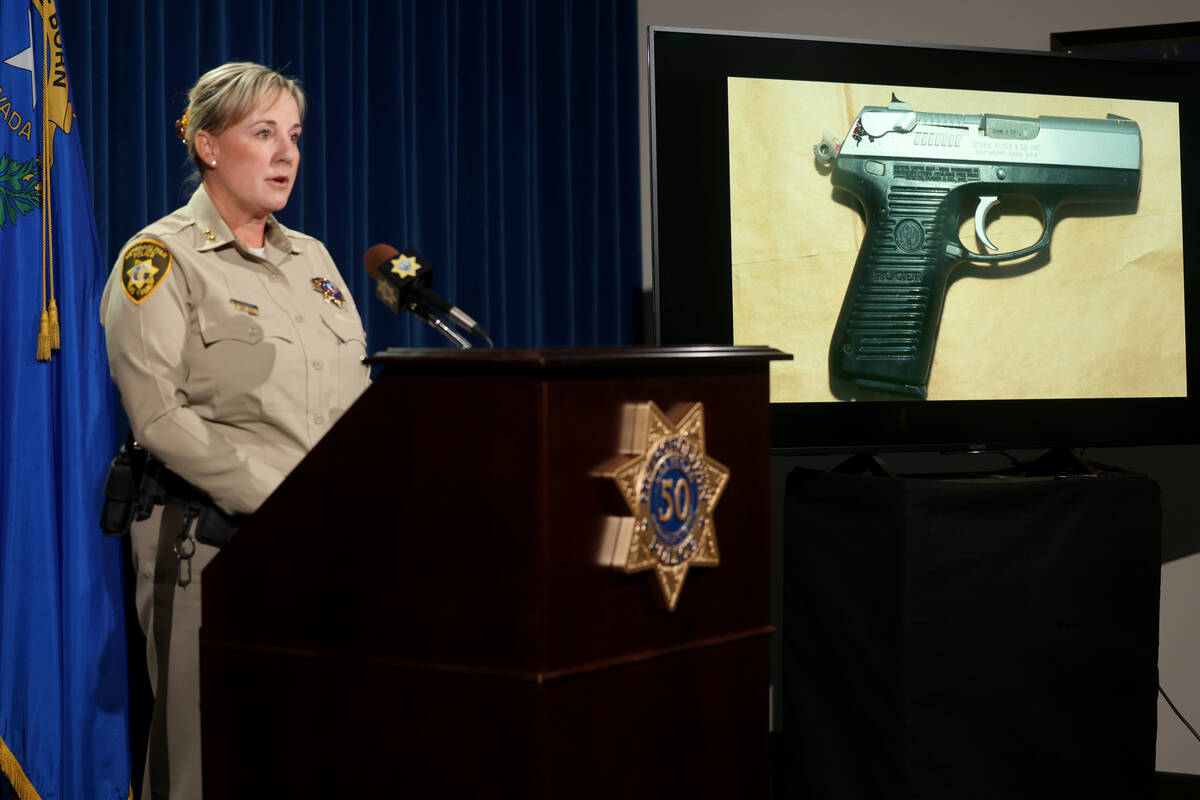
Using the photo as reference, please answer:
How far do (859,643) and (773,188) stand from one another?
37.8 inches

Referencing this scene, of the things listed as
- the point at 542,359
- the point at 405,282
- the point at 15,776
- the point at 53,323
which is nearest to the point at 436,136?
the point at 53,323

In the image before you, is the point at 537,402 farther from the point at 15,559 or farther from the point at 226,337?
the point at 15,559

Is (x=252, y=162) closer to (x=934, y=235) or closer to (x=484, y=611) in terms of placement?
(x=484, y=611)

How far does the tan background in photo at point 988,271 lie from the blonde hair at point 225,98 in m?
0.97

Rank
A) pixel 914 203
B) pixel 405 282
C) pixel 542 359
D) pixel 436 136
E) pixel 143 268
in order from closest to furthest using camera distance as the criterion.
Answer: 1. pixel 542 359
2. pixel 405 282
3. pixel 143 268
4. pixel 914 203
5. pixel 436 136

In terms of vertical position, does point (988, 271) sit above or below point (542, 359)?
above

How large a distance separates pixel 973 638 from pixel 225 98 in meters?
1.73

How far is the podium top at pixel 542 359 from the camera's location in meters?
1.12

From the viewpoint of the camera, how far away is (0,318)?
208cm

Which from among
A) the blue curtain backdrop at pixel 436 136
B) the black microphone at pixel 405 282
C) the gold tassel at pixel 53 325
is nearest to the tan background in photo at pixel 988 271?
the blue curtain backdrop at pixel 436 136

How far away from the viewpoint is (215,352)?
70.4 inches

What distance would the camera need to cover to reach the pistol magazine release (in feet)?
8.21

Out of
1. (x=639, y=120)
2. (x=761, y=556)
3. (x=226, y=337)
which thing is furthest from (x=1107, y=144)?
(x=226, y=337)

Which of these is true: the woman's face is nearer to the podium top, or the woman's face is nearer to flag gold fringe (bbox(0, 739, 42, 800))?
the podium top
